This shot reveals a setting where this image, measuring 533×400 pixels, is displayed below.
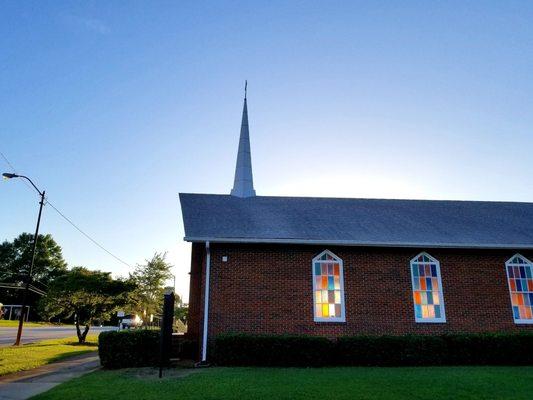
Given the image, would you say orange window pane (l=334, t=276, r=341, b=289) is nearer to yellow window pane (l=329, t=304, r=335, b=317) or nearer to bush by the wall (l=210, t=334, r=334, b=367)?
yellow window pane (l=329, t=304, r=335, b=317)

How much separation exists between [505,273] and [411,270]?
3605mm

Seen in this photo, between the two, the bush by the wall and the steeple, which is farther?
the steeple

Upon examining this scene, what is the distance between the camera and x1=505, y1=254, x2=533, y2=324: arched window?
1503cm

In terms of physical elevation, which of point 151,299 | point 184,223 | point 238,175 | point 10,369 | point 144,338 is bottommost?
point 10,369

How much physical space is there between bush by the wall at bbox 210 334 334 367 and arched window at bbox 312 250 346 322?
1855 mm

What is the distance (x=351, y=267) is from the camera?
48.3ft

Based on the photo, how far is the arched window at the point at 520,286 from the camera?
15.0 metres

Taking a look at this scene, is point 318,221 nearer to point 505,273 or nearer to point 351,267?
point 351,267

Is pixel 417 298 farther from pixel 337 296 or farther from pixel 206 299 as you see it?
pixel 206 299

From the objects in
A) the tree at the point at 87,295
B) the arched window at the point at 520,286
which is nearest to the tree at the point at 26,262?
the tree at the point at 87,295

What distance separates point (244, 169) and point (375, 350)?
1042cm

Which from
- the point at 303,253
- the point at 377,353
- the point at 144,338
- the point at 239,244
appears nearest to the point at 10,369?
the point at 144,338

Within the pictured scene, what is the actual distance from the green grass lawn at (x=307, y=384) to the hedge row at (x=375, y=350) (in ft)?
2.41

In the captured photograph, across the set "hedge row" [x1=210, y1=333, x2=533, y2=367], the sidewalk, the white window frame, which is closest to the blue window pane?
"hedge row" [x1=210, y1=333, x2=533, y2=367]
